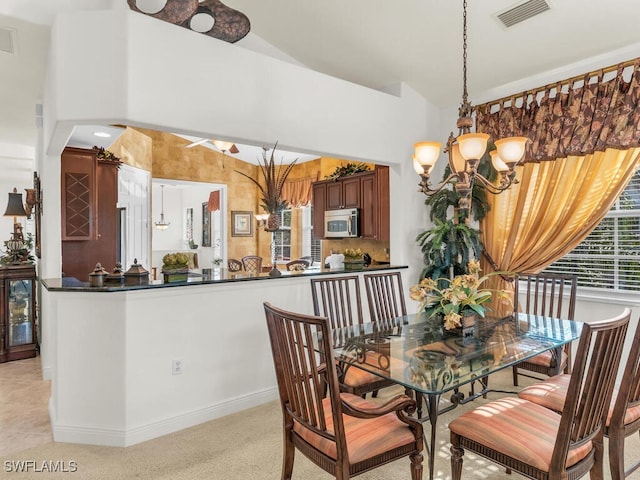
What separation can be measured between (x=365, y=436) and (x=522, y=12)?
330 cm

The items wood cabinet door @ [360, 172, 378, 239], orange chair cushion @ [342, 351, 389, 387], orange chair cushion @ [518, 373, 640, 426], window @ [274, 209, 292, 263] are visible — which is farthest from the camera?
window @ [274, 209, 292, 263]

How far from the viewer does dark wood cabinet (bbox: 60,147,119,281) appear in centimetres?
408

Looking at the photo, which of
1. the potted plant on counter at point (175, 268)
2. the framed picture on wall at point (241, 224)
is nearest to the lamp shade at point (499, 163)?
the potted plant on counter at point (175, 268)

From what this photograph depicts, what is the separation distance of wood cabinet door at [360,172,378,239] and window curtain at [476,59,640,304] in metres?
1.38

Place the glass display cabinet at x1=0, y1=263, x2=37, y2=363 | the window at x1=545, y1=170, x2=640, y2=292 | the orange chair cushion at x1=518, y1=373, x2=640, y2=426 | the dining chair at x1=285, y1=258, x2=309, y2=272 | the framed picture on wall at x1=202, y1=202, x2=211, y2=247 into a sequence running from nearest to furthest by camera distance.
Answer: the orange chair cushion at x1=518, y1=373, x2=640, y2=426, the window at x1=545, y1=170, x2=640, y2=292, the glass display cabinet at x1=0, y1=263, x2=37, y2=363, the dining chair at x1=285, y1=258, x2=309, y2=272, the framed picture on wall at x1=202, y1=202, x2=211, y2=247

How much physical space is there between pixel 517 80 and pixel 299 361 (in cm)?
379

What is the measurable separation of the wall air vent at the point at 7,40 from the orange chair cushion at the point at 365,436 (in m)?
3.35

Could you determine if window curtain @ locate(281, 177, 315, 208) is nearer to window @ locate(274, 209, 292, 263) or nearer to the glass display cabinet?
window @ locate(274, 209, 292, 263)

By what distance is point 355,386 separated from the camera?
2508 mm

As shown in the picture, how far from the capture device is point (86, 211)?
417cm

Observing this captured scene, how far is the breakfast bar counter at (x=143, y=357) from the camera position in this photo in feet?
8.57

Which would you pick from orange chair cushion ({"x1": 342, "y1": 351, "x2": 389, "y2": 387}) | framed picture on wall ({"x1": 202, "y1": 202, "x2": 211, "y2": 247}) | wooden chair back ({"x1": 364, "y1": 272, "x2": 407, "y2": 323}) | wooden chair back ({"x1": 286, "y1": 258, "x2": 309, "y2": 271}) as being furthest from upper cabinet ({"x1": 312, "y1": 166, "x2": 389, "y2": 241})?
framed picture on wall ({"x1": 202, "y1": 202, "x2": 211, "y2": 247})

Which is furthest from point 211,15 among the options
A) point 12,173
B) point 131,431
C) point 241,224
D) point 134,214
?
point 12,173

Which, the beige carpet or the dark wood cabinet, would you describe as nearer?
the beige carpet
